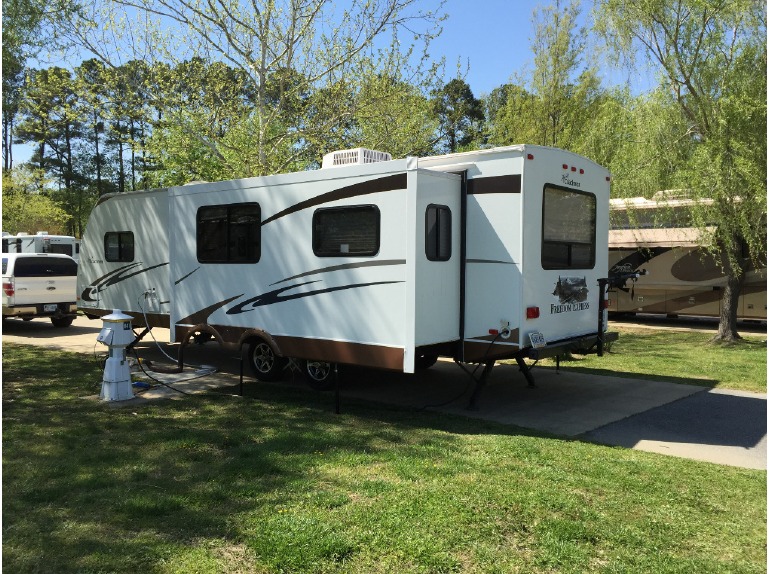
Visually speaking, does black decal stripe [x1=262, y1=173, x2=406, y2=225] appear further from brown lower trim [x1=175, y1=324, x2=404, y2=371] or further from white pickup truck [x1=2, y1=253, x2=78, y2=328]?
white pickup truck [x1=2, y1=253, x2=78, y2=328]

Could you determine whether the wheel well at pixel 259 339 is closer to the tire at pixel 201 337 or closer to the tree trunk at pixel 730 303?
the tire at pixel 201 337

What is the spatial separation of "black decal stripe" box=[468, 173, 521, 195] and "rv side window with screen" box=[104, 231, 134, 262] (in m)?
6.10

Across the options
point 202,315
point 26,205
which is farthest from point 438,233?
point 26,205

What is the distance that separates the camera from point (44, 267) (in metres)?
14.7

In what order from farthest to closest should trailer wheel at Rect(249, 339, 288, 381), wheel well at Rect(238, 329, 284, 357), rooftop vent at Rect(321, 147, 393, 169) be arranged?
trailer wheel at Rect(249, 339, 288, 381) < wheel well at Rect(238, 329, 284, 357) < rooftop vent at Rect(321, 147, 393, 169)

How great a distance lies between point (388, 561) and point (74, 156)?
4823 centimetres

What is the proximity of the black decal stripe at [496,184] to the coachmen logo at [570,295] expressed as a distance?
131 centimetres

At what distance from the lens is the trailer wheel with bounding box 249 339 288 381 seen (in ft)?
29.0

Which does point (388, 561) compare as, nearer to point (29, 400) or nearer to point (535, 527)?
point (535, 527)

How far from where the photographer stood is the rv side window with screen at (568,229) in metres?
7.21

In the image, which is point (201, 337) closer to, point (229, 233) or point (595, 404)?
point (229, 233)

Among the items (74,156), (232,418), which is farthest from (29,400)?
(74,156)

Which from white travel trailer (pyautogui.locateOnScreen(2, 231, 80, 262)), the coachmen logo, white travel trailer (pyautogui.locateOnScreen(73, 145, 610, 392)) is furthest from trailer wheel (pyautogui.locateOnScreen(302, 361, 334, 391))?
white travel trailer (pyautogui.locateOnScreen(2, 231, 80, 262))

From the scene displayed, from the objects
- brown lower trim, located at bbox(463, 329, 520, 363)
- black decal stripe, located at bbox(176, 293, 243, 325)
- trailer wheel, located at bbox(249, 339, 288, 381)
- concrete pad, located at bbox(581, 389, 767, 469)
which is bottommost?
concrete pad, located at bbox(581, 389, 767, 469)
